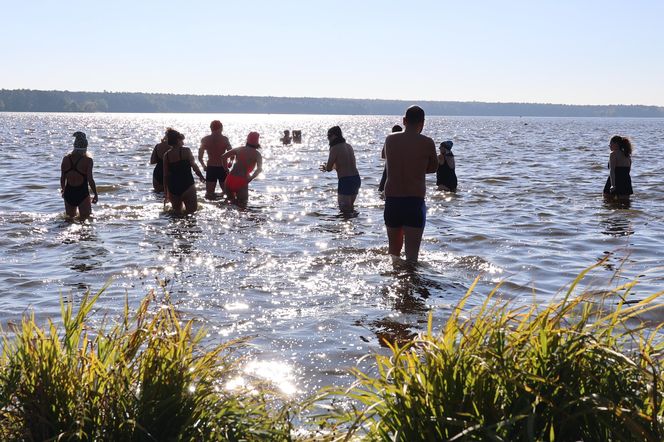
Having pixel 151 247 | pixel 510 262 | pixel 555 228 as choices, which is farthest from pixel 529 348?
pixel 555 228

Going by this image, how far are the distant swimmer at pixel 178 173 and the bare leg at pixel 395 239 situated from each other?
4.86 meters

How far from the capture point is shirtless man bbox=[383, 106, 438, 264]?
8023 millimetres

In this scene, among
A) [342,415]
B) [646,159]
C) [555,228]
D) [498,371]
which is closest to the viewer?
[498,371]

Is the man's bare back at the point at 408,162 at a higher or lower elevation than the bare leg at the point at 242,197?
higher

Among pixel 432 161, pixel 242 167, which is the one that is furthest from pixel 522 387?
pixel 242 167

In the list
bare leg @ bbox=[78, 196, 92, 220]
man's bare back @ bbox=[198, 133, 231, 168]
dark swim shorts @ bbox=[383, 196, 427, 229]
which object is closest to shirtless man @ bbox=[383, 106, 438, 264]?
dark swim shorts @ bbox=[383, 196, 427, 229]

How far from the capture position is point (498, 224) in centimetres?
1326

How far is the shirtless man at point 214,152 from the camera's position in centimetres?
1527

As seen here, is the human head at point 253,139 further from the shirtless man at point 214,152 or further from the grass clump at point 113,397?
the grass clump at point 113,397

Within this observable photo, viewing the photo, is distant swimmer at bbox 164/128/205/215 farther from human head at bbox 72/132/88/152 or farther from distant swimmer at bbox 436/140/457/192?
distant swimmer at bbox 436/140/457/192

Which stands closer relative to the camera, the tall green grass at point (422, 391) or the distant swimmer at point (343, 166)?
the tall green grass at point (422, 391)

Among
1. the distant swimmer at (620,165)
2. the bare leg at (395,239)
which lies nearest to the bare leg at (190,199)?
the bare leg at (395,239)

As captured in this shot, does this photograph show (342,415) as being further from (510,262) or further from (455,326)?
(510,262)

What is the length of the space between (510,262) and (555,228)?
337 centimetres
